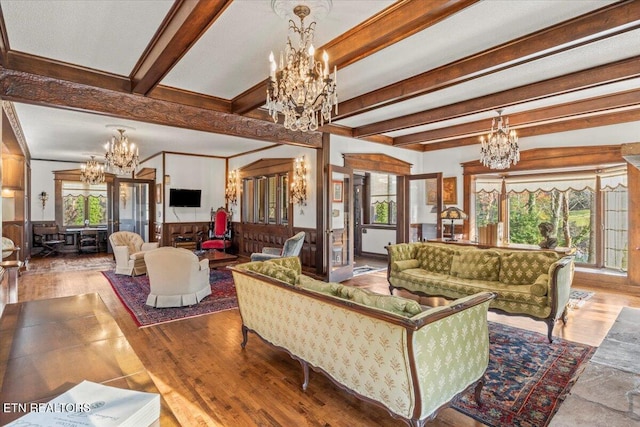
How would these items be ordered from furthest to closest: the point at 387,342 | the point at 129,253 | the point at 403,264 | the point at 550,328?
1. the point at 129,253
2. the point at 403,264
3. the point at 550,328
4. the point at 387,342

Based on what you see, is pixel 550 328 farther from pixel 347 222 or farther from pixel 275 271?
pixel 347 222

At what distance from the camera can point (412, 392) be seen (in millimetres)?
1932

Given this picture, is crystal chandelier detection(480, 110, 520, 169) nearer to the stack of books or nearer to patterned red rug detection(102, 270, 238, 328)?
patterned red rug detection(102, 270, 238, 328)

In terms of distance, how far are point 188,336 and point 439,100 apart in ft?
15.3

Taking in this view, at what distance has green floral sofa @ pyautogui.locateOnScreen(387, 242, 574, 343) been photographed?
3.68 metres

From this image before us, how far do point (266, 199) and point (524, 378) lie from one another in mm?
6457

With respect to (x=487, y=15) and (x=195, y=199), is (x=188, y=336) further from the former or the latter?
(x=195, y=199)

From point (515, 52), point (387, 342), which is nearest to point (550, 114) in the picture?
point (515, 52)

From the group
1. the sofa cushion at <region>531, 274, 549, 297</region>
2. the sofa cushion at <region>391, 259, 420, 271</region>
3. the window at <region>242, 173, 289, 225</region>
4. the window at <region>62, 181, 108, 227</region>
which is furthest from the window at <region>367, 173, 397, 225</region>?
the window at <region>62, 181, 108, 227</region>

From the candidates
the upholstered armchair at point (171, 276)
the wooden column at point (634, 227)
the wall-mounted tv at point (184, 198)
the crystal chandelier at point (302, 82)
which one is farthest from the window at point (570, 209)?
the wall-mounted tv at point (184, 198)

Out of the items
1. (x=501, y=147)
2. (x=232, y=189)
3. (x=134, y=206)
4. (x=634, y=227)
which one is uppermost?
(x=501, y=147)

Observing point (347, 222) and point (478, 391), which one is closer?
point (478, 391)

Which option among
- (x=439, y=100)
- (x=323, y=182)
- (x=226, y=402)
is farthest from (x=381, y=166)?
(x=226, y=402)

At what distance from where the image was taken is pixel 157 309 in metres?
4.62
